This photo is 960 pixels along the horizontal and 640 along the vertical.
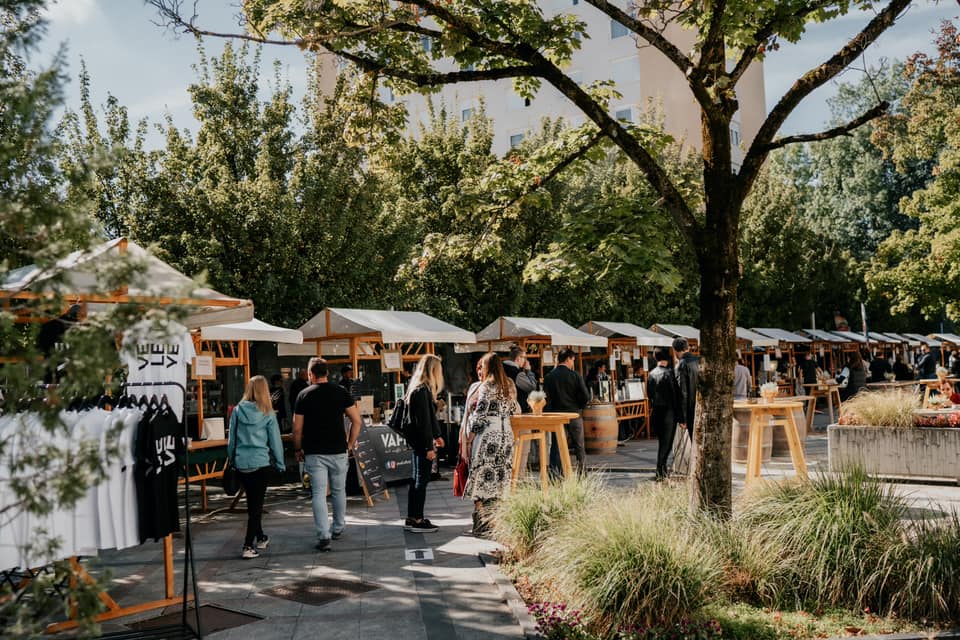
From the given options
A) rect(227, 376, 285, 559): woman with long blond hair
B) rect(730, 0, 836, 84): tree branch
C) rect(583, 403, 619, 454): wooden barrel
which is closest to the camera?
rect(730, 0, 836, 84): tree branch

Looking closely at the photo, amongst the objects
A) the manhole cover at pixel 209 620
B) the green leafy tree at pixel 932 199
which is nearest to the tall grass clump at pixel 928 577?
the manhole cover at pixel 209 620

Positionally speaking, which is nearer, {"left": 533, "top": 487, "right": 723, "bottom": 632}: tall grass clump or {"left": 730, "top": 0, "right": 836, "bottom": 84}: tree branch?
{"left": 533, "top": 487, "right": 723, "bottom": 632}: tall grass clump

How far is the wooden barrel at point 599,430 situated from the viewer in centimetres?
1528

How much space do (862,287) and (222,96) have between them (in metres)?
31.6

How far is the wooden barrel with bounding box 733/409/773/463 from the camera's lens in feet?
39.3

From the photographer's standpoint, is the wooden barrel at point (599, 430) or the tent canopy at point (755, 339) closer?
the wooden barrel at point (599, 430)

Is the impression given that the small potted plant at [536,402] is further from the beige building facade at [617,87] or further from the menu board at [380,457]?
the beige building facade at [617,87]

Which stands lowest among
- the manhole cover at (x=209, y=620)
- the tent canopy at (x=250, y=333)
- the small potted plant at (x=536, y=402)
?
the manhole cover at (x=209, y=620)

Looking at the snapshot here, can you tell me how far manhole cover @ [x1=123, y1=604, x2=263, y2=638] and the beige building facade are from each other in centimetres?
3210

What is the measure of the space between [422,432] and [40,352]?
20.2 feet

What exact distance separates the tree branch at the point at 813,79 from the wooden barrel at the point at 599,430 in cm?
920

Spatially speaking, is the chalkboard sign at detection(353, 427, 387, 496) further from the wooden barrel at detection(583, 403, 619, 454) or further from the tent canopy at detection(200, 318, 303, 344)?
the wooden barrel at detection(583, 403, 619, 454)

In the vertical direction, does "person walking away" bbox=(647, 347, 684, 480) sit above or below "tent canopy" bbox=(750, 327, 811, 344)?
below

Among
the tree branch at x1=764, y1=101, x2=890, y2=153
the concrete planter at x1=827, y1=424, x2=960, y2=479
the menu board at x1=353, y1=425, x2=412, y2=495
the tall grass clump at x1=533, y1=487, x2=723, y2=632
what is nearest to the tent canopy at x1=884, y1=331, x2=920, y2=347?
the concrete planter at x1=827, y1=424, x2=960, y2=479
